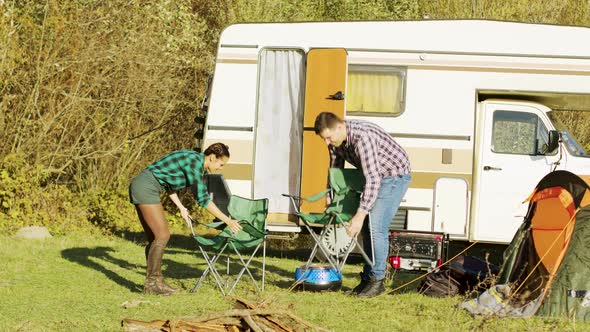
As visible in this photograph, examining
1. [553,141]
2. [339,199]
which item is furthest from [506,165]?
[339,199]

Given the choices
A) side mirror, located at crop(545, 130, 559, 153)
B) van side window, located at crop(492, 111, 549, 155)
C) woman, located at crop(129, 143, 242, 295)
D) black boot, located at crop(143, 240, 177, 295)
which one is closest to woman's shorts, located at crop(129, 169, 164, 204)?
woman, located at crop(129, 143, 242, 295)

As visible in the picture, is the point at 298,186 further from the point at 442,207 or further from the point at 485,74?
the point at 485,74

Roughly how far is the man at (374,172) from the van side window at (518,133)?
2.96 metres

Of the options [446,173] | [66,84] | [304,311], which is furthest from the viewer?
[66,84]

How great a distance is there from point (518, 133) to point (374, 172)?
3497 mm

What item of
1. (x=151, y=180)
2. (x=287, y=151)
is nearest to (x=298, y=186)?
(x=287, y=151)

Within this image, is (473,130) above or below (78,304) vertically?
above

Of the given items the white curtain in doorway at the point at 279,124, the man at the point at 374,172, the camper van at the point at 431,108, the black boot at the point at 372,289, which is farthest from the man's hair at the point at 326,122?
the white curtain in doorway at the point at 279,124

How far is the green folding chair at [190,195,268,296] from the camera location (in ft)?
29.9

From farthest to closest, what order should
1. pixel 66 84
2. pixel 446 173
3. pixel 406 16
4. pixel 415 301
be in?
pixel 406 16
pixel 66 84
pixel 446 173
pixel 415 301

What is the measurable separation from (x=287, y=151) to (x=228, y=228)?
319 cm

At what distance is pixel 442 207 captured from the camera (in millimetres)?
11828

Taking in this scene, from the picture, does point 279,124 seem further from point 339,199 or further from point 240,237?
point 240,237

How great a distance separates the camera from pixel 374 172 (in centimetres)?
906
